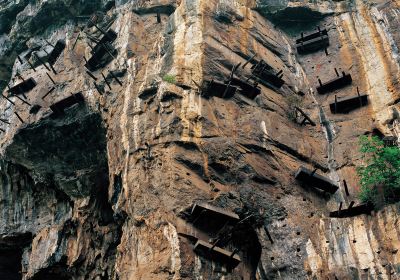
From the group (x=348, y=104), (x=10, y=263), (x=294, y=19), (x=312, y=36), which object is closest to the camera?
(x=348, y=104)

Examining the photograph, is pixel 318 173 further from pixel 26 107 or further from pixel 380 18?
pixel 26 107

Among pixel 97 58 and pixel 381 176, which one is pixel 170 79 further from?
pixel 381 176

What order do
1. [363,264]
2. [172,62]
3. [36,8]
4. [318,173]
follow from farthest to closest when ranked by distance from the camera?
[36,8] < [172,62] < [318,173] < [363,264]

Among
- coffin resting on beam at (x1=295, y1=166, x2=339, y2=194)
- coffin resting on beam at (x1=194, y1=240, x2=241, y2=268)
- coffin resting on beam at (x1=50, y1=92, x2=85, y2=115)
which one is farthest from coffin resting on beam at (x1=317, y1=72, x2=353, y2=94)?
coffin resting on beam at (x1=50, y1=92, x2=85, y2=115)

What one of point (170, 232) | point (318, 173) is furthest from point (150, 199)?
point (318, 173)

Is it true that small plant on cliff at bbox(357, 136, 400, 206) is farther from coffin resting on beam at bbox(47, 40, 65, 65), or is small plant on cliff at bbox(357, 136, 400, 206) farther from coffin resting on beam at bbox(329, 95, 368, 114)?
coffin resting on beam at bbox(47, 40, 65, 65)

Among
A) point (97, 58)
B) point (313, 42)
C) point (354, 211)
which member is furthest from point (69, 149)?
point (313, 42)
